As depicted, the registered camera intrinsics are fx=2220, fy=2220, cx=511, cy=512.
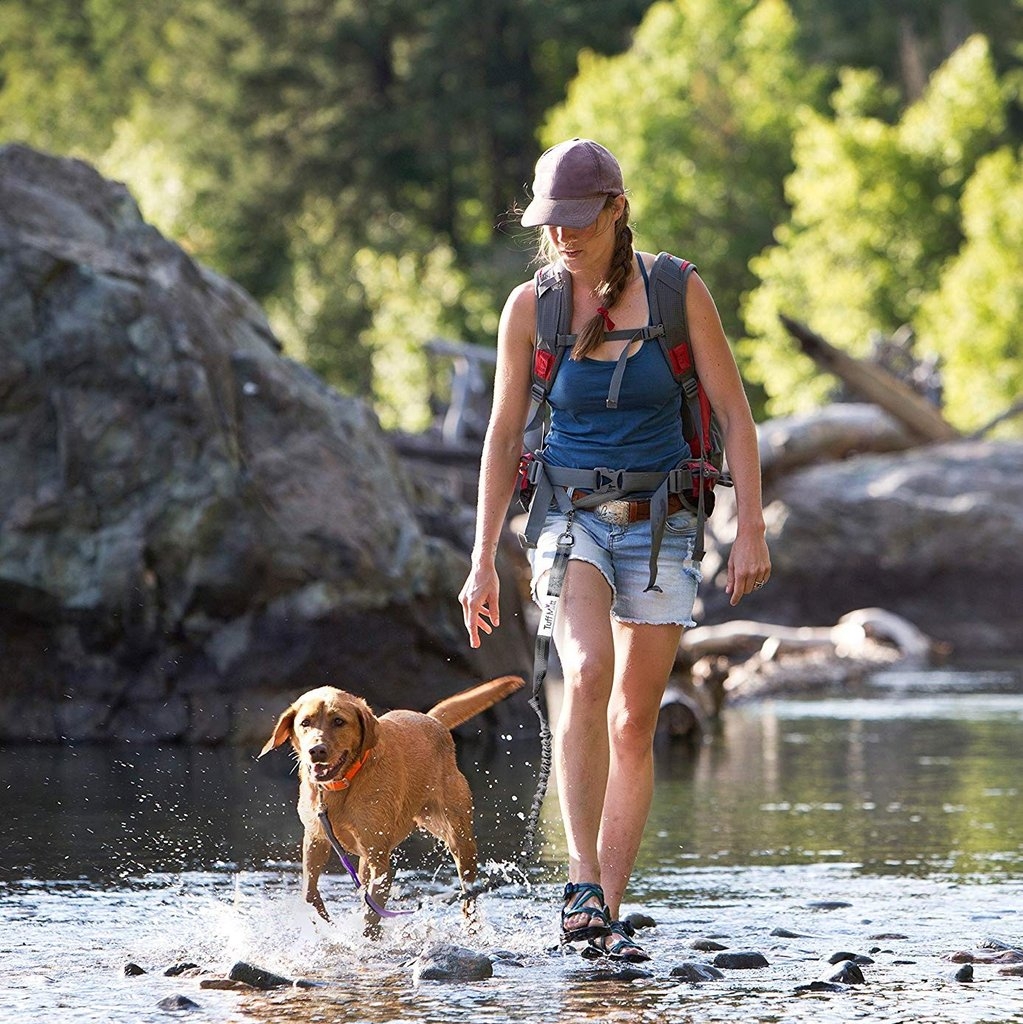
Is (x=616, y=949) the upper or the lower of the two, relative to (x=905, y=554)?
lower

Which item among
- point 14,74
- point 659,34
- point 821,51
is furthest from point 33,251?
point 14,74

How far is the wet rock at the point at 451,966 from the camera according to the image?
18.5ft

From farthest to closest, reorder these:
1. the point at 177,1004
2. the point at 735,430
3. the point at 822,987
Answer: the point at 735,430 < the point at 822,987 < the point at 177,1004

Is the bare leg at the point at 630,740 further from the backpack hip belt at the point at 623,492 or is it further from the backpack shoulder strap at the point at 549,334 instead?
the backpack shoulder strap at the point at 549,334

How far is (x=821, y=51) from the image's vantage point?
61250 mm

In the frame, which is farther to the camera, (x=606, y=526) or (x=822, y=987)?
(x=606, y=526)

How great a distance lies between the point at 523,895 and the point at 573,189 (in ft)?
8.07

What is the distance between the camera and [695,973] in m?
5.66

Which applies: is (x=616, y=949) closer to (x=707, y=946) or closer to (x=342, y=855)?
(x=707, y=946)

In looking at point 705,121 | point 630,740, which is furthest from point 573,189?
point 705,121

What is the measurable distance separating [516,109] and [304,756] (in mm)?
54477

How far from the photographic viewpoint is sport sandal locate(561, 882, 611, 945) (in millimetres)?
5949

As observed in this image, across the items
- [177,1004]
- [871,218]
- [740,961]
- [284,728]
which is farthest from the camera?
[871,218]

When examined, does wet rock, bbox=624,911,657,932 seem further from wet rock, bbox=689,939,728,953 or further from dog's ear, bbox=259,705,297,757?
dog's ear, bbox=259,705,297,757
